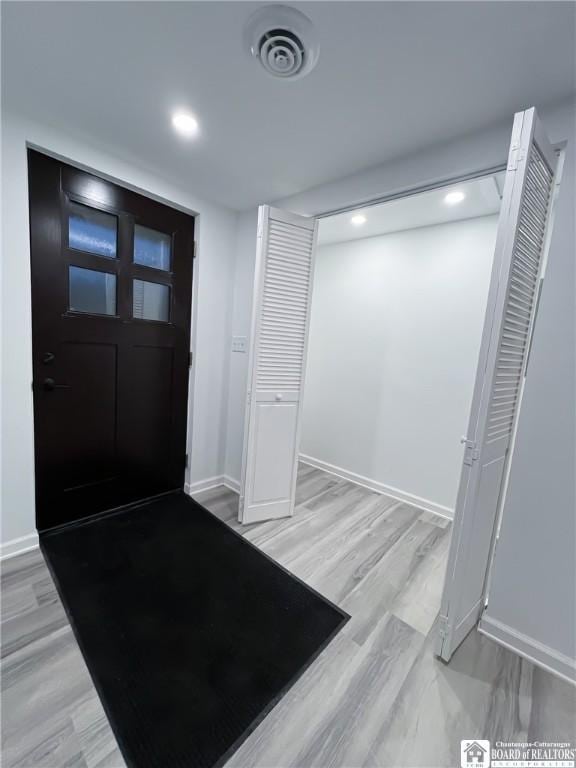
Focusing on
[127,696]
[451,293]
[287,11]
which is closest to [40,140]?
[287,11]

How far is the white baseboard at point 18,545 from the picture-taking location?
1861mm

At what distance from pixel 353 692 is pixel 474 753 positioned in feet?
1.38

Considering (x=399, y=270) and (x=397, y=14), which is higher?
(x=397, y=14)

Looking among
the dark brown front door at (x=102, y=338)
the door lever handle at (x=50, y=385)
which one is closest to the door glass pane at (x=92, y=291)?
the dark brown front door at (x=102, y=338)

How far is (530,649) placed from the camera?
1.46 m

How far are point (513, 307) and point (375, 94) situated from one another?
111 cm

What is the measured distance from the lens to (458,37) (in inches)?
44.1

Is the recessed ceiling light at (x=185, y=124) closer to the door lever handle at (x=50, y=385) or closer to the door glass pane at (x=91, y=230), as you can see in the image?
the door glass pane at (x=91, y=230)

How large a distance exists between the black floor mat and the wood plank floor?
63 mm

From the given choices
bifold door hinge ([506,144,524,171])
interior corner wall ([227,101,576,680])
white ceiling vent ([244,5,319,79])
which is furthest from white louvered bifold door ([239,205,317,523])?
bifold door hinge ([506,144,524,171])

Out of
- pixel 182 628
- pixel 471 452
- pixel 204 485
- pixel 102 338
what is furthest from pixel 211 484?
pixel 471 452

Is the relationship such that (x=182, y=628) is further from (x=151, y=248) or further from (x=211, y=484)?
(x=151, y=248)

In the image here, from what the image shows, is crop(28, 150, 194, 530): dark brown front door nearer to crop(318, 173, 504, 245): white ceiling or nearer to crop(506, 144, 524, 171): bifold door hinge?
crop(318, 173, 504, 245): white ceiling

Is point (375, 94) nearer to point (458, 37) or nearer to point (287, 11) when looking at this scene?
point (458, 37)
